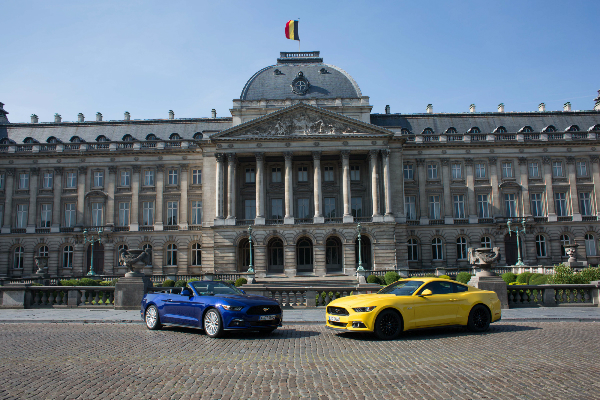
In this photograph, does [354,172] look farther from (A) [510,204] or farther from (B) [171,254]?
(B) [171,254]

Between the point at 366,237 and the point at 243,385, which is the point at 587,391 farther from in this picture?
the point at 366,237

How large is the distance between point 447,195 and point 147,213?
35775 millimetres

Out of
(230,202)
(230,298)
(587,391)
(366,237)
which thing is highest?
(230,202)

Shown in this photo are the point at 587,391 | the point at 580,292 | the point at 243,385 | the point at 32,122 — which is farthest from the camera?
the point at 32,122

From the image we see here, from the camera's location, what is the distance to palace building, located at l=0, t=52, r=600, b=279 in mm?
51656

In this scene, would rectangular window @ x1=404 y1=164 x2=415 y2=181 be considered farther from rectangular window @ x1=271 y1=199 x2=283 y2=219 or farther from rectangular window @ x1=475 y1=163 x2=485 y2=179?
rectangular window @ x1=271 y1=199 x2=283 y2=219

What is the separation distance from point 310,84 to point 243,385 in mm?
50780

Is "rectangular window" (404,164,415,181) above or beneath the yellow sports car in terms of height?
above

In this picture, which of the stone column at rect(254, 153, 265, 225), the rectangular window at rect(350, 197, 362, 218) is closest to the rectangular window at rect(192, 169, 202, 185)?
the stone column at rect(254, 153, 265, 225)

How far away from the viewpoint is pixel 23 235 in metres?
55.6

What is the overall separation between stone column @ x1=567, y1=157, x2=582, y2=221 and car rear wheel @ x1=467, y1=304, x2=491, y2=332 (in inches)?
1857

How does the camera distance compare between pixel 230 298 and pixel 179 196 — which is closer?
pixel 230 298

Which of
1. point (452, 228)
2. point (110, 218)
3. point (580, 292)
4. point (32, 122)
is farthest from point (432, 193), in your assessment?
point (32, 122)

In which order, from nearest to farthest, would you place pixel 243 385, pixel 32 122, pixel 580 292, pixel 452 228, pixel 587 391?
pixel 587 391 → pixel 243 385 → pixel 580 292 → pixel 452 228 → pixel 32 122
